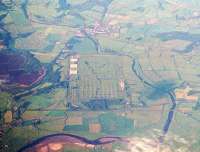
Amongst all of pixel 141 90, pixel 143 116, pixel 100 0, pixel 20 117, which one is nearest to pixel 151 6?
pixel 100 0

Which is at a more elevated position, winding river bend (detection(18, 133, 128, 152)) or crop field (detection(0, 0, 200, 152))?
crop field (detection(0, 0, 200, 152))

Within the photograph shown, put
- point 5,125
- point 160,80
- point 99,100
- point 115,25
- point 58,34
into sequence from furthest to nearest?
1. point 115,25
2. point 58,34
3. point 160,80
4. point 99,100
5. point 5,125

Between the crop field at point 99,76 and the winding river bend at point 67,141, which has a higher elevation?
the crop field at point 99,76

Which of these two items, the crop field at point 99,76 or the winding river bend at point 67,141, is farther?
the crop field at point 99,76

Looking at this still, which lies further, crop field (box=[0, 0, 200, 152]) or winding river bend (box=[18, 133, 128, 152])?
crop field (box=[0, 0, 200, 152])

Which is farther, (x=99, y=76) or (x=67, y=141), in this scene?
(x=99, y=76)

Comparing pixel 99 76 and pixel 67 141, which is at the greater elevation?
pixel 99 76

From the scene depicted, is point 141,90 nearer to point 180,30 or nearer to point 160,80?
point 160,80

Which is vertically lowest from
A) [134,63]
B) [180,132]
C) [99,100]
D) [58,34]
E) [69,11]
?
[180,132]
